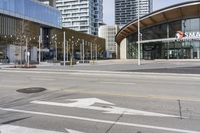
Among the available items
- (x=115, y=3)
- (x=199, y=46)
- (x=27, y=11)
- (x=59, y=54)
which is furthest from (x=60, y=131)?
(x=59, y=54)

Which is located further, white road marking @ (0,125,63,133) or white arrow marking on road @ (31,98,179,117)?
white arrow marking on road @ (31,98,179,117)

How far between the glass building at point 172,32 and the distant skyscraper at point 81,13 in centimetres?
10258

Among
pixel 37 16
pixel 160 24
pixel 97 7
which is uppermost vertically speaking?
pixel 97 7

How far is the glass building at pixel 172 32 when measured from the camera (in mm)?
64019

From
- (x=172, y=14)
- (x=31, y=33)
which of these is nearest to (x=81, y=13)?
(x=31, y=33)

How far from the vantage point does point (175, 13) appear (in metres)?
66.8

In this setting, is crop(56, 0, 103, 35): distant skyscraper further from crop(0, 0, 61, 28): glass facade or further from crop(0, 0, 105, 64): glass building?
crop(0, 0, 61, 28): glass facade

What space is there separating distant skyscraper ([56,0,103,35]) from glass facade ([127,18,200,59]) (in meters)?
105

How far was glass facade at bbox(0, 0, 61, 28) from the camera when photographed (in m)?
98.3

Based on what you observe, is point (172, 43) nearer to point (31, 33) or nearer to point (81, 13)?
point (31, 33)

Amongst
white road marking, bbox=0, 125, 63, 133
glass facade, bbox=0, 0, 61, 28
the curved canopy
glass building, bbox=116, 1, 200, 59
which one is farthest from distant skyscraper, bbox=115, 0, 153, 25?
white road marking, bbox=0, 125, 63, 133

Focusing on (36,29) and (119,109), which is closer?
(119,109)

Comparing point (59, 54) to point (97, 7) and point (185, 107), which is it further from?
point (185, 107)

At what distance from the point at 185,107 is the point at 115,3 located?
91.2 meters
